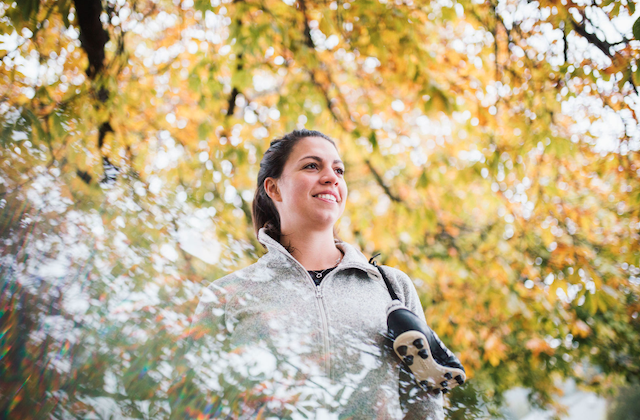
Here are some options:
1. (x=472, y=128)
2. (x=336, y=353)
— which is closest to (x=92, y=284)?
(x=336, y=353)

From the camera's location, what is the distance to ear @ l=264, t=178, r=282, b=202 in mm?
1482

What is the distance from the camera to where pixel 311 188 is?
1.29 metres

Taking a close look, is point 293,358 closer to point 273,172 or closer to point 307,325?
point 307,325

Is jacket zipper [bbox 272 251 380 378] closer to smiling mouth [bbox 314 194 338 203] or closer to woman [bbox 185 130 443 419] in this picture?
woman [bbox 185 130 443 419]

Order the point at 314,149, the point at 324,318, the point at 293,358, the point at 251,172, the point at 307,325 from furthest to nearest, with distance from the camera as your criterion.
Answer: the point at 251,172, the point at 314,149, the point at 324,318, the point at 307,325, the point at 293,358

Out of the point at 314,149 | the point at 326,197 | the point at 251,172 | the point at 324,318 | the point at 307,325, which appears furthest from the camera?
the point at 251,172

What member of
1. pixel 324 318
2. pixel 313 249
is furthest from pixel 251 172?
pixel 324 318

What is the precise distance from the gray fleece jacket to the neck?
238 millimetres

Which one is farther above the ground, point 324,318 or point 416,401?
point 324,318

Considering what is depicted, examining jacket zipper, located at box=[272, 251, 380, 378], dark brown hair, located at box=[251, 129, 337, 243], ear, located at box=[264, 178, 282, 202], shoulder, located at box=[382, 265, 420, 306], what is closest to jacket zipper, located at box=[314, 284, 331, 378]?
jacket zipper, located at box=[272, 251, 380, 378]

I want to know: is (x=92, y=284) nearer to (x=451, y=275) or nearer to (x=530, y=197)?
(x=530, y=197)

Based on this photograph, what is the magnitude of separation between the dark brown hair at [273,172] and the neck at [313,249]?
109 mm

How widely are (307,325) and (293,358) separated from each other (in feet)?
0.51

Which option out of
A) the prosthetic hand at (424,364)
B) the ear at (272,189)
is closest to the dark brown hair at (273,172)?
the ear at (272,189)
